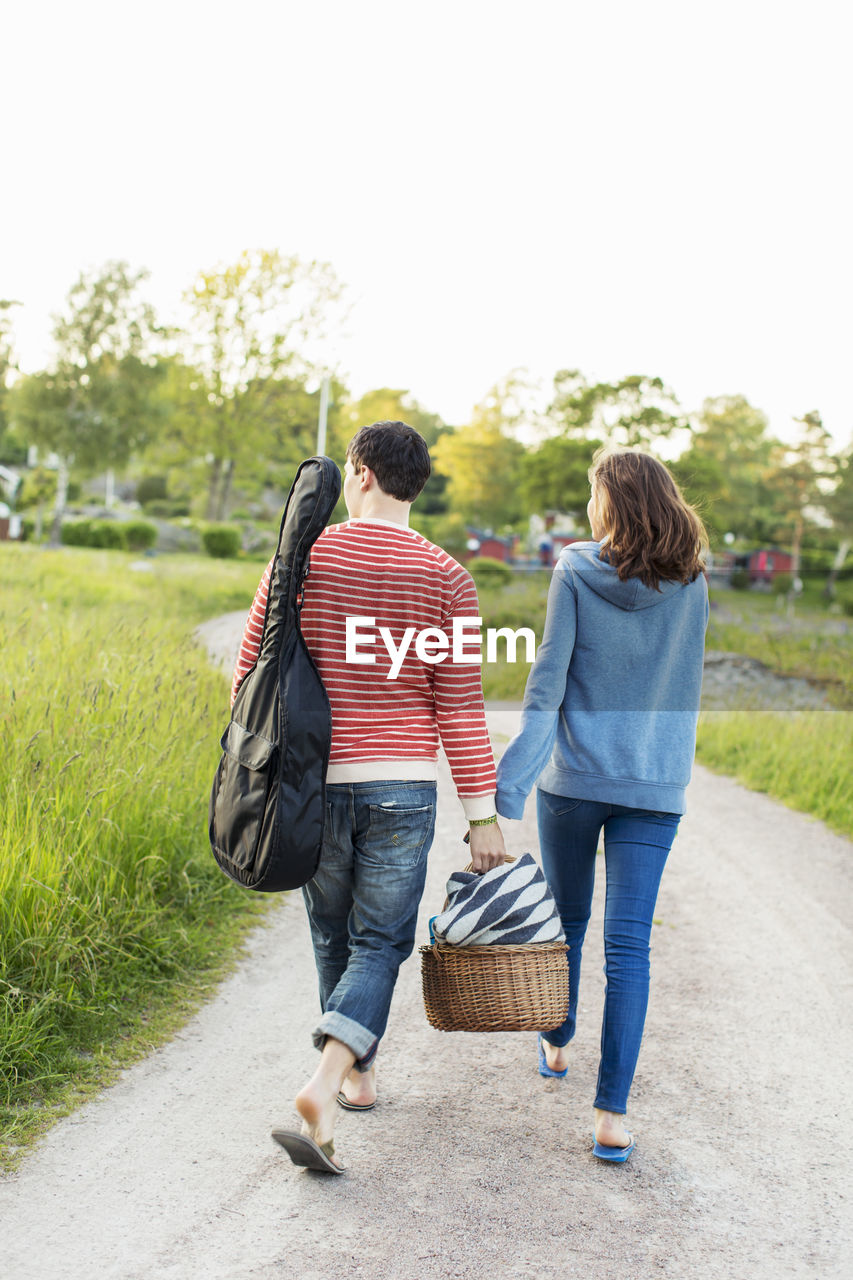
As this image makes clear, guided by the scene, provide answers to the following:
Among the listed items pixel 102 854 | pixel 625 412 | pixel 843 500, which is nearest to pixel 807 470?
pixel 843 500

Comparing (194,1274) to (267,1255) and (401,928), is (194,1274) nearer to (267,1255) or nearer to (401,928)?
(267,1255)

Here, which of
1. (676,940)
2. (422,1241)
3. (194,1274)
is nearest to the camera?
(194,1274)

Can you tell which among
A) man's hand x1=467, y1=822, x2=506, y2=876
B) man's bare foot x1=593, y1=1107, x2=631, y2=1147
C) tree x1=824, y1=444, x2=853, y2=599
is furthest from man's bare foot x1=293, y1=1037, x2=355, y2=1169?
tree x1=824, y1=444, x2=853, y2=599

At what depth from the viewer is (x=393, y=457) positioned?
9.05 feet

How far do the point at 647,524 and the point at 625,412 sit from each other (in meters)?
34.3

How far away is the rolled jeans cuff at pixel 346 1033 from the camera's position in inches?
103

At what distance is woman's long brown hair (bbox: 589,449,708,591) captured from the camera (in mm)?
2932

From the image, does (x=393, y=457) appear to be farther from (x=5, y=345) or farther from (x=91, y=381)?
(x=5, y=345)

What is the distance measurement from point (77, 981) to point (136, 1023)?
24 cm

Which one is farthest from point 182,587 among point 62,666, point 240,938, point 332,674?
point 332,674

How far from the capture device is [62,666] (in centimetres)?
582

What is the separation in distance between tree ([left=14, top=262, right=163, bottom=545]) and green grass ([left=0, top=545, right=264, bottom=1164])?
25.6 m

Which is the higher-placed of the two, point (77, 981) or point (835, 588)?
point (835, 588)

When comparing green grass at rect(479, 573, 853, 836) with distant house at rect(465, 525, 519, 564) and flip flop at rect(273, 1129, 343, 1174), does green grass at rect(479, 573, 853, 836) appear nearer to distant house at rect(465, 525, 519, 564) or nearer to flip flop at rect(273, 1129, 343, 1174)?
flip flop at rect(273, 1129, 343, 1174)
